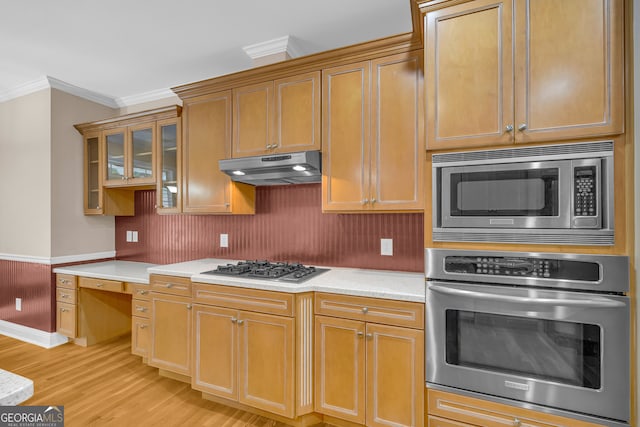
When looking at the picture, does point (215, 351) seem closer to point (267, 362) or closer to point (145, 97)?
point (267, 362)

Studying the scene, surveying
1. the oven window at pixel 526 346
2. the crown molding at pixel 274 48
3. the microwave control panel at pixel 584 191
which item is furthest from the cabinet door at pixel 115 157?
the microwave control panel at pixel 584 191

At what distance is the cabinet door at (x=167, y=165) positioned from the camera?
2.99 m

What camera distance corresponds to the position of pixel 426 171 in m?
1.75

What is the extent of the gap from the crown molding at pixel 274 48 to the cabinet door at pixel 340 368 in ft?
6.94

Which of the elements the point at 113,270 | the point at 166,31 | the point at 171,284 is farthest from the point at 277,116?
the point at 113,270

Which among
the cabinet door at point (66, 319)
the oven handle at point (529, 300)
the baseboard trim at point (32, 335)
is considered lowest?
the baseboard trim at point (32, 335)

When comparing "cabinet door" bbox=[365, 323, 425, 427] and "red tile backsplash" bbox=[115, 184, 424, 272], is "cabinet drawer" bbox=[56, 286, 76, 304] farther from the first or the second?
"cabinet door" bbox=[365, 323, 425, 427]

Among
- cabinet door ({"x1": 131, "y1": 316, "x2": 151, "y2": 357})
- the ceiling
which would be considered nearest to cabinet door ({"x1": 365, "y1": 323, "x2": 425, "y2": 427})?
cabinet door ({"x1": 131, "y1": 316, "x2": 151, "y2": 357})

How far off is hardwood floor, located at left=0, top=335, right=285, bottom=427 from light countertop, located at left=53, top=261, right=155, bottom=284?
800 mm

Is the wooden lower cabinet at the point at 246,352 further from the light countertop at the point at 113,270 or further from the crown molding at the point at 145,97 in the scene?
the crown molding at the point at 145,97

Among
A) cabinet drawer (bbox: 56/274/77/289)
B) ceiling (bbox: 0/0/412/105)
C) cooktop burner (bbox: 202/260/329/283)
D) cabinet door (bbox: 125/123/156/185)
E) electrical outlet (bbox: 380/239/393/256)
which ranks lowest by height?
cabinet drawer (bbox: 56/274/77/289)

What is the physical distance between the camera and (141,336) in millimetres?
2799

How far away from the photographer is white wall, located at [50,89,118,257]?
3.32m

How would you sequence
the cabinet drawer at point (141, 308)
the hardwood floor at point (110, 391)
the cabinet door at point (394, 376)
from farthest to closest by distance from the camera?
the cabinet drawer at point (141, 308) → the hardwood floor at point (110, 391) → the cabinet door at point (394, 376)
